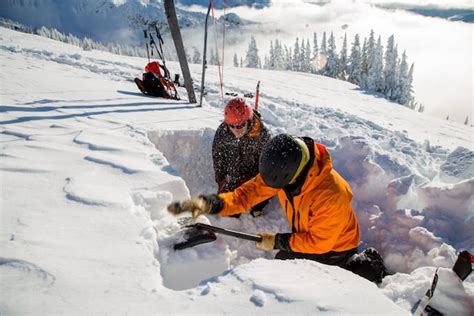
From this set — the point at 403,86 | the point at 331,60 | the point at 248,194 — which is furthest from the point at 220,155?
the point at 331,60

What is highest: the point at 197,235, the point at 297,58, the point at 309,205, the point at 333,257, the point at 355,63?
the point at 297,58

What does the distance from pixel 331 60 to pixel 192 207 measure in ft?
220

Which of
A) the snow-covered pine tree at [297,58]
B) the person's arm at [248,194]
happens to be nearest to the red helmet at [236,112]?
the person's arm at [248,194]

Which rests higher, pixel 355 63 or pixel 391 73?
pixel 355 63

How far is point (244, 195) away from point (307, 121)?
451 centimetres

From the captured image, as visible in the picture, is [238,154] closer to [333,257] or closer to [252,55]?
[333,257]

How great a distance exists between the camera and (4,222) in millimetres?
2221

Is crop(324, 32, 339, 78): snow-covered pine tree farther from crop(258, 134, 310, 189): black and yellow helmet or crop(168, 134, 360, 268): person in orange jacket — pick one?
crop(258, 134, 310, 189): black and yellow helmet

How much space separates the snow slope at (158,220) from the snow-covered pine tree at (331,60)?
61081 mm

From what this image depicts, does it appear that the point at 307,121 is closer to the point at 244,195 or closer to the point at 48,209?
the point at 244,195

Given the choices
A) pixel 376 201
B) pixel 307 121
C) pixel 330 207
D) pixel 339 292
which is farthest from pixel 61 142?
pixel 307 121

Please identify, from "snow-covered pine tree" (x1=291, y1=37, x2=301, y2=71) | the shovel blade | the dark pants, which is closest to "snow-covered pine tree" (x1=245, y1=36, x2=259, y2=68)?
"snow-covered pine tree" (x1=291, y1=37, x2=301, y2=71)

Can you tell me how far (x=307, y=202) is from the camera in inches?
122

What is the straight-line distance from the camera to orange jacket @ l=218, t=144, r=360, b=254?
302cm
